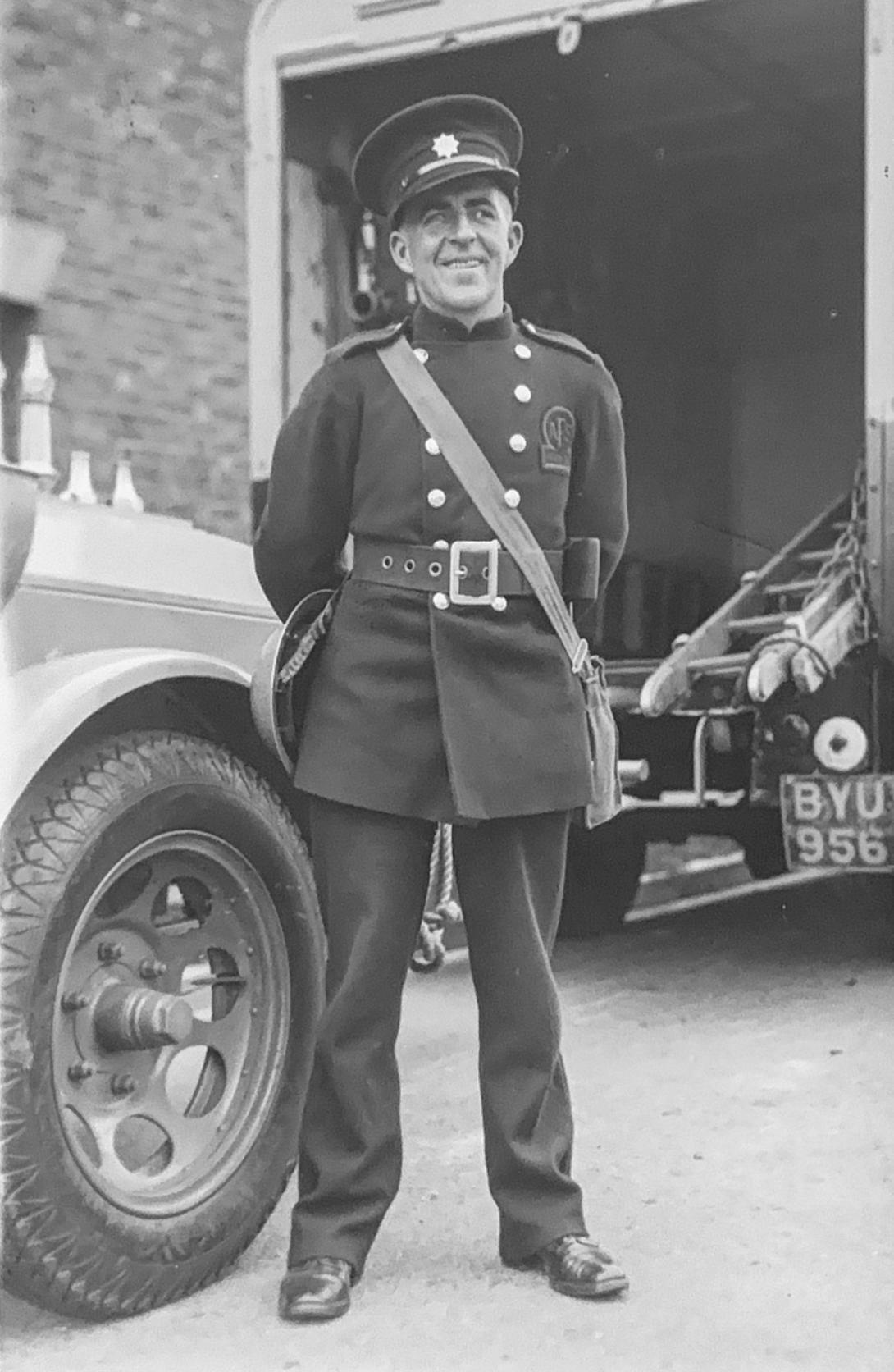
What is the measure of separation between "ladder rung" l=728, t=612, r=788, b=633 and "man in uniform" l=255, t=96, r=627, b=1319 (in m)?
2.84

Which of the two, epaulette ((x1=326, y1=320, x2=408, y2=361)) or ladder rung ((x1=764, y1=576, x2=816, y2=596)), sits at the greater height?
epaulette ((x1=326, y1=320, x2=408, y2=361))

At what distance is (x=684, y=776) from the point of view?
568cm

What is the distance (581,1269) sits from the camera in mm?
2564

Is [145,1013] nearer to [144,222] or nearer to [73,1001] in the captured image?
[73,1001]

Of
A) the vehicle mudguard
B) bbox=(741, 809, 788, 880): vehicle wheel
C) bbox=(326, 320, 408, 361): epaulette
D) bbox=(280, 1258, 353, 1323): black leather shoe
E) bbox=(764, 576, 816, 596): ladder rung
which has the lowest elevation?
bbox=(280, 1258, 353, 1323): black leather shoe

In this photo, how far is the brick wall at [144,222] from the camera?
4.36m

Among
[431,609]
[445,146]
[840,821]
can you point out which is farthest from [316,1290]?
[840,821]

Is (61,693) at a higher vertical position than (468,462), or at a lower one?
lower

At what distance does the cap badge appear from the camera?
103 inches

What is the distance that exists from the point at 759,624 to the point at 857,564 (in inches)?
15.2

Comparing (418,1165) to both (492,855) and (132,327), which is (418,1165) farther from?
(132,327)

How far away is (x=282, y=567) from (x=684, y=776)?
10.4 ft

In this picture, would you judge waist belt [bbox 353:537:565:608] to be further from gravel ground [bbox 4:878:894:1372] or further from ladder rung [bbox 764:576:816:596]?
ladder rung [bbox 764:576:816:596]

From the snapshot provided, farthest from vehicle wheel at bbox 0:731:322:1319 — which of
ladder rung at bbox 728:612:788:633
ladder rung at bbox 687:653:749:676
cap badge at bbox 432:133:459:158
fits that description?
ladder rung at bbox 728:612:788:633
